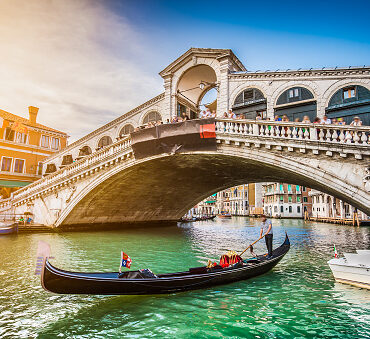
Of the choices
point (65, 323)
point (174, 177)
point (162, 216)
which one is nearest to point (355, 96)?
point (174, 177)

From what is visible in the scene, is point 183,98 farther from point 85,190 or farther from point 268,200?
point 268,200

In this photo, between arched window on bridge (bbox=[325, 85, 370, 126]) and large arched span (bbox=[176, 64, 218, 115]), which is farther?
large arched span (bbox=[176, 64, 218, 115])

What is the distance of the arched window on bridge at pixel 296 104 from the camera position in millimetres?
11820

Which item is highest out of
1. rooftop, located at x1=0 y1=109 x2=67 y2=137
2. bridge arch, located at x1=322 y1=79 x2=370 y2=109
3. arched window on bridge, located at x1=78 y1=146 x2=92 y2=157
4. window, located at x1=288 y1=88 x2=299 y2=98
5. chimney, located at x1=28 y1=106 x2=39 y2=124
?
chimney, located at x1=28 y1=106 x2=39 y2=124

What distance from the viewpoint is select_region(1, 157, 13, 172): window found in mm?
21558

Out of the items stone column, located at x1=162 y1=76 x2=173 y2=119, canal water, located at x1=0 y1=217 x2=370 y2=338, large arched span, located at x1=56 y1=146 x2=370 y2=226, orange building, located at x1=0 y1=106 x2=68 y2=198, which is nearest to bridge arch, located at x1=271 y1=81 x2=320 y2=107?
large arched span, located at x1=56 y1=146 x2=370 y2=226

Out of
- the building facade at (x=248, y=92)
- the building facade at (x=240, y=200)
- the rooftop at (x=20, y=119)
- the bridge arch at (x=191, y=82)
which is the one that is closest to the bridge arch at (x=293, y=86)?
the building facade at (x=248, y=92)

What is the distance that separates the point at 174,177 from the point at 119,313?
43.4 ft

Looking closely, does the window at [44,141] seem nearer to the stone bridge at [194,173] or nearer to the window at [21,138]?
the window at [21,138]

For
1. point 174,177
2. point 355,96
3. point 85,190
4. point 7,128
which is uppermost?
point 7,128

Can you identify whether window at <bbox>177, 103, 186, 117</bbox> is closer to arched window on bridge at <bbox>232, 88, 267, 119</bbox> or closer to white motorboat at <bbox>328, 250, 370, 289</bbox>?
arched window on bridge at <bbox>232, 88, 267, 119</bbox>

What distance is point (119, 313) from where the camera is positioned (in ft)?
14.2

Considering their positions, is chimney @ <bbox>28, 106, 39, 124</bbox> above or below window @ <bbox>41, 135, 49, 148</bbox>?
above

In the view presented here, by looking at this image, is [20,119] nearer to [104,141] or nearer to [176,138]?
[104,141]
